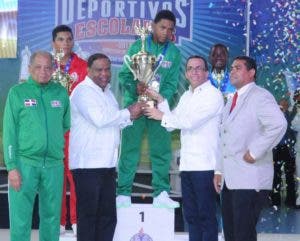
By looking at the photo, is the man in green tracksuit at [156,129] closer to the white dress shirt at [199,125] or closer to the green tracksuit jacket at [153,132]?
the green tracksuit jacket at [153,132]

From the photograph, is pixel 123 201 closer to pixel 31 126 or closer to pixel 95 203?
pixel 95 203

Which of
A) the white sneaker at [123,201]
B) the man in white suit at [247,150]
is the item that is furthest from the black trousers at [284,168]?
the man in white suit at [247,150]

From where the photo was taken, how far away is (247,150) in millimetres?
4723

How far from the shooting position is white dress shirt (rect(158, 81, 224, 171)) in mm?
5141

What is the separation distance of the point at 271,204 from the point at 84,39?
10.2 feet

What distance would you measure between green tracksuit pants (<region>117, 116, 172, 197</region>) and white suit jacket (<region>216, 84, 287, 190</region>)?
2.93ft

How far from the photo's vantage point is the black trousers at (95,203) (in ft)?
16.8

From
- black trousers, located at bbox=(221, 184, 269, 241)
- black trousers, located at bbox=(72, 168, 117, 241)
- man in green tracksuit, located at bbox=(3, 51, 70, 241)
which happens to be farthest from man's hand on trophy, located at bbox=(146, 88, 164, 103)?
black trousers, located at bbox=(221, 184, 269, 241)

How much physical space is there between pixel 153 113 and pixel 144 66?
36cm

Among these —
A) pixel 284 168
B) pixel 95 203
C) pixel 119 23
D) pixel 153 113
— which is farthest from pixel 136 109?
pixel 284 168

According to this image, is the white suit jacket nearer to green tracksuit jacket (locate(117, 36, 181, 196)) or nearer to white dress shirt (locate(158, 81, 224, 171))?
white dress shirt (locate(158, 81, 224, 171))

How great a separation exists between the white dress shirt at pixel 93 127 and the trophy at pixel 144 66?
12.3 inches

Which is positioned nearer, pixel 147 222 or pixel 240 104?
pixel 240 104

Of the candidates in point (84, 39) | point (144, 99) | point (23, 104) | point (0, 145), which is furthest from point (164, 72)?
point (0, 145)
